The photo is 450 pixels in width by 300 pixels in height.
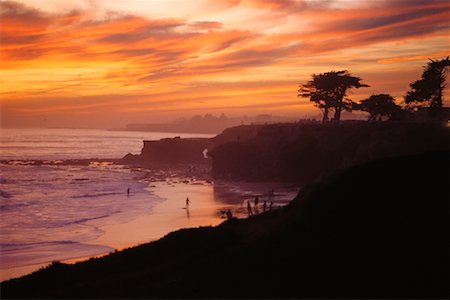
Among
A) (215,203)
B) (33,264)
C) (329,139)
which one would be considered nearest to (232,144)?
(329,139)

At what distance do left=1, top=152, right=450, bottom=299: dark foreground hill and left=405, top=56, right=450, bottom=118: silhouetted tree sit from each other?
144 feet

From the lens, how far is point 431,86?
64.2m

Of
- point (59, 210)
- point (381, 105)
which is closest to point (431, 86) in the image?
point (381, 105)

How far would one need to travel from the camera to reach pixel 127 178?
9638 cm

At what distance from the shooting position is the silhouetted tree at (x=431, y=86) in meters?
64.1

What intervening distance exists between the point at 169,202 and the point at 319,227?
1610 inches

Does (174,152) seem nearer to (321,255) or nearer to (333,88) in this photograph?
(333,88)

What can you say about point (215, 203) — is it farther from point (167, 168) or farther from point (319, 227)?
point (167, 168)

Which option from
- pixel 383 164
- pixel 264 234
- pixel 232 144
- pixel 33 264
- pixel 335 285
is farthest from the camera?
pixel 232 144

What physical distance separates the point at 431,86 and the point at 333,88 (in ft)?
94.1

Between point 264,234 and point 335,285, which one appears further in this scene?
point 264,234

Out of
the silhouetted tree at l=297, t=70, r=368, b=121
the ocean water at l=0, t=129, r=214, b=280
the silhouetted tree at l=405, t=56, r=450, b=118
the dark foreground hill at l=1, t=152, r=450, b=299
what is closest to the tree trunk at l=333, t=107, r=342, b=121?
the silhouetted tree at l=297, t=70, r=368, b=121

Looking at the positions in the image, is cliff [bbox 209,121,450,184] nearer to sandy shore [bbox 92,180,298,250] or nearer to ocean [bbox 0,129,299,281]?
sandy shore [bbox 92,180,298,250]

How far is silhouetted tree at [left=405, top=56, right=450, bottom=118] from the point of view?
64125 millimetres
